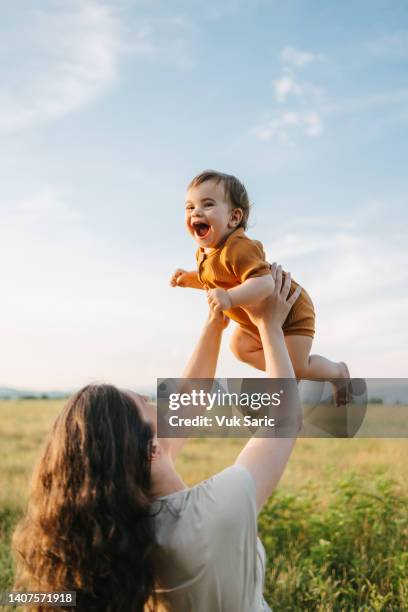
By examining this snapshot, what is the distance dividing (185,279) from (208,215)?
1.24 ft

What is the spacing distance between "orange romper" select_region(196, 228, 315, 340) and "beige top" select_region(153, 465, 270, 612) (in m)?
0.88

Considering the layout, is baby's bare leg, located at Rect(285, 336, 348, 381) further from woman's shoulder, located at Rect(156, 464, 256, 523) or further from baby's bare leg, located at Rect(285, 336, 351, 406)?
woman's shoulder, located at Rect(156, 464, 256, 523)

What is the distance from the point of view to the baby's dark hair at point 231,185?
9.80 ft

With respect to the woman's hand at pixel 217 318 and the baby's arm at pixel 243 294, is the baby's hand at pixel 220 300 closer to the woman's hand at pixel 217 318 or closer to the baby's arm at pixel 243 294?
the baby's arm at pixel 243 294

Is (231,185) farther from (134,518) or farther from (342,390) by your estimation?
(134,518)

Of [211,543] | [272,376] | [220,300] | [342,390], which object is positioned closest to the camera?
[211,543]

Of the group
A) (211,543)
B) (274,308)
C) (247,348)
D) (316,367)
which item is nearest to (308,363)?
(316,367)

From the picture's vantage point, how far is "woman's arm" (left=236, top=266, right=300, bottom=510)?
2158 mm

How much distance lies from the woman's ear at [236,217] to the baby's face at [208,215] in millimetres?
22

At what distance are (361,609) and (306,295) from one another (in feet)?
9.79

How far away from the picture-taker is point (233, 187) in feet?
9.87

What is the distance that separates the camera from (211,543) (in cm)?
205

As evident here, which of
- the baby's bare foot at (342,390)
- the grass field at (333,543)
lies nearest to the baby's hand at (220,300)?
the baby's bare foot at (342,390)

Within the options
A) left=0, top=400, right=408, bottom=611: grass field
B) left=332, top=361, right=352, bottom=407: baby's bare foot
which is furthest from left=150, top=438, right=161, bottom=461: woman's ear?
left=0, top=400, right=408, bottom=611: grass field
